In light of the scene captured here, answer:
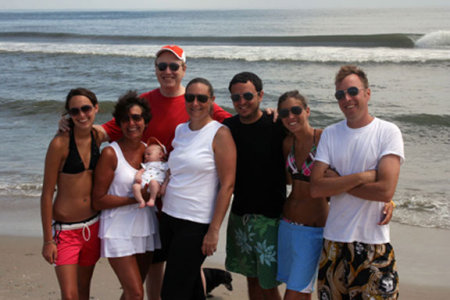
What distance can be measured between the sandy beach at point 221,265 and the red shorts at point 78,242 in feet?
3.88

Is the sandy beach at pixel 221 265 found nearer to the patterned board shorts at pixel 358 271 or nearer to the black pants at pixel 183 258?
the black pants at pixel 183 258

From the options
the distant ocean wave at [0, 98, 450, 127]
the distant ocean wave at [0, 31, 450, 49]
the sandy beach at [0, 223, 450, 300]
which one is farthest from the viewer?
the distant ocean wave at [0, 31, 450, 49]

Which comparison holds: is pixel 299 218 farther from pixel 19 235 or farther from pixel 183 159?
pixel 19 235

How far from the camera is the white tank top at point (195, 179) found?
10.9 feet

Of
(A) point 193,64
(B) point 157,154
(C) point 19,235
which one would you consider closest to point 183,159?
(B) point 157,154

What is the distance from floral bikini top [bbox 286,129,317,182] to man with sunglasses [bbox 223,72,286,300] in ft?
0.37

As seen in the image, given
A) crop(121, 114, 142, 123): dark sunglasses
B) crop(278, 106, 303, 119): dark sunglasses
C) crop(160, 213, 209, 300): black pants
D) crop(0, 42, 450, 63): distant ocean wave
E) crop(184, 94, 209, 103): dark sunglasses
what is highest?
crop(0, 42, 450, 63): distant ocean wave

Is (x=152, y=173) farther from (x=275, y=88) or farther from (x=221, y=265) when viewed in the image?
(x=275, y=88)

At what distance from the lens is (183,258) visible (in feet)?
11.1

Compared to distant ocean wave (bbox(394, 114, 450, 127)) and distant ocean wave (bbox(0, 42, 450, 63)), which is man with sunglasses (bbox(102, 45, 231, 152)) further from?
distant ocean wave (bbox(0, 42, 450, 63))

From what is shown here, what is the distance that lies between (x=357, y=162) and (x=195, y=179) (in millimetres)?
1055

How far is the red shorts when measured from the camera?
11.2ft

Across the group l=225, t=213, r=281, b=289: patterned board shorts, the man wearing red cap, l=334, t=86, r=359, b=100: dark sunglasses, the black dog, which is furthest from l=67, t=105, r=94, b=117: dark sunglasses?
the black dog

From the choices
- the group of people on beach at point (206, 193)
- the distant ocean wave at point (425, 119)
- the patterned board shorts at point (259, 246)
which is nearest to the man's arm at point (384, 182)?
the group of people on beach at point (206, 193)
